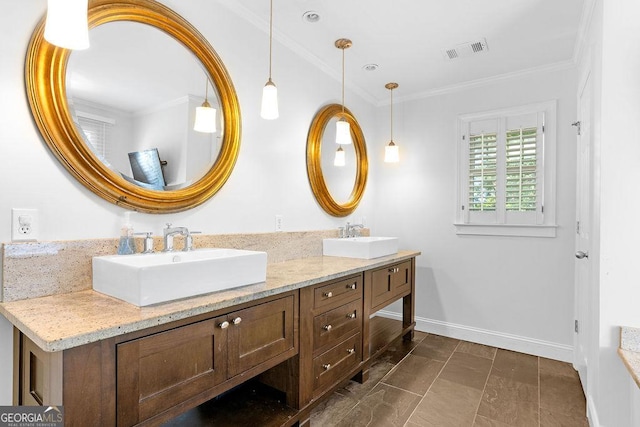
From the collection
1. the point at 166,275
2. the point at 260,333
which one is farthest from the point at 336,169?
the point at 166,275

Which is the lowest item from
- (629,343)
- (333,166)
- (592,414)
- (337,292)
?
(592,414)

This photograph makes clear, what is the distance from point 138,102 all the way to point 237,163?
2.11ft

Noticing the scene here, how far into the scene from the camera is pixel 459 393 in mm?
2232

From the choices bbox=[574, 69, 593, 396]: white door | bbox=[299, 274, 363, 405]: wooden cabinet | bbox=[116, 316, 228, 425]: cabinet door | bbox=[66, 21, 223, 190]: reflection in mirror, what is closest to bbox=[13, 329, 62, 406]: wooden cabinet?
bbox=[116, 316, 228, 425]: cabinet door

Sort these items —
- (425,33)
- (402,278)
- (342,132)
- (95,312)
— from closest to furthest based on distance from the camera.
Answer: (95,312) < (425,33) < (342,132) < (402,278)

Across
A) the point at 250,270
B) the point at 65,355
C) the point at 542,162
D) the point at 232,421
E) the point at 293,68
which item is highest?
the point at 293,68

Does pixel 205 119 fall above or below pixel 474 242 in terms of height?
above

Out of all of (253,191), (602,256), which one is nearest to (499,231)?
(602,256)

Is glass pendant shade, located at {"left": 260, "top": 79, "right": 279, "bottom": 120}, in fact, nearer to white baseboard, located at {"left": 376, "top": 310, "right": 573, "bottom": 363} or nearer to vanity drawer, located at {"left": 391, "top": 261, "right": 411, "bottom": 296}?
vanity drawer, located at {"left": 391, "top": 261, "right": 411, "bottom": 296}

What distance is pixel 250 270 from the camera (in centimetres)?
155

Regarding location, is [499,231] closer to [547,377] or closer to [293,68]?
[547,377]

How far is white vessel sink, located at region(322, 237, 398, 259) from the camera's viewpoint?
2.53 metres

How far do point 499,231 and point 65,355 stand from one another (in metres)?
3.19

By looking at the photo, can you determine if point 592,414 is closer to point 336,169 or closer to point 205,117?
point 336,169
